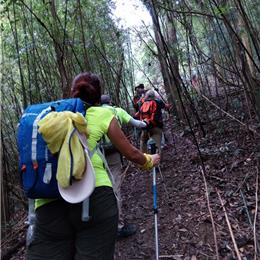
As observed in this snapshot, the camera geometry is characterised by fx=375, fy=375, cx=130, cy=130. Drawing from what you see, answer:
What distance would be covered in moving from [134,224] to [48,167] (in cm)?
235

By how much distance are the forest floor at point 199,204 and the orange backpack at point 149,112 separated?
2.63 ft

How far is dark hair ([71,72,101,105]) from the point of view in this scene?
1.98m

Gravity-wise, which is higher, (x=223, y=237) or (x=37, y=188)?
(x=37, y=188)

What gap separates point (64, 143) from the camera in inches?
64.1

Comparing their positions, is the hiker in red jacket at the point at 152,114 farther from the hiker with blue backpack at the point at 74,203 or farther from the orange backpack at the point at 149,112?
the hiker with blue backpack at the point at 74,203

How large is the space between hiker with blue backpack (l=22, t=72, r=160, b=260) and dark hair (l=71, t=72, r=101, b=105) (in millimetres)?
177

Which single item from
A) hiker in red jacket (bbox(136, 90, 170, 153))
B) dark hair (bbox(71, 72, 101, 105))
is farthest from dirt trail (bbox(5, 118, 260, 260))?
dark hair (bbox(71, 72, 101, 105))

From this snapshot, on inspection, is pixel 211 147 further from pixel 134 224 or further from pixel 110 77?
pixel 110 77

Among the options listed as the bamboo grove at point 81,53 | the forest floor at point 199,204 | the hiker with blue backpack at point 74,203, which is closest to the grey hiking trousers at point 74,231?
the hiker with blue backpack at point 74,203

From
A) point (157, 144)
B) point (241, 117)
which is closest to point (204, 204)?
point (157, 144)

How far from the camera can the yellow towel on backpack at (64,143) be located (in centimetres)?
159

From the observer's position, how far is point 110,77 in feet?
30.0

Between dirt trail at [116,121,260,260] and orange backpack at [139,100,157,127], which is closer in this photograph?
dirt trail at [116,121,260,260]

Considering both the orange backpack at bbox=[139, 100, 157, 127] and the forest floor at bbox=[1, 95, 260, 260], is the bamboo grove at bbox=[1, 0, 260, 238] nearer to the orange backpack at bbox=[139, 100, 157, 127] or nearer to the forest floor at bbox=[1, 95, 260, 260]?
the orange backpack at bbox=[139, 100, 157, 127]
